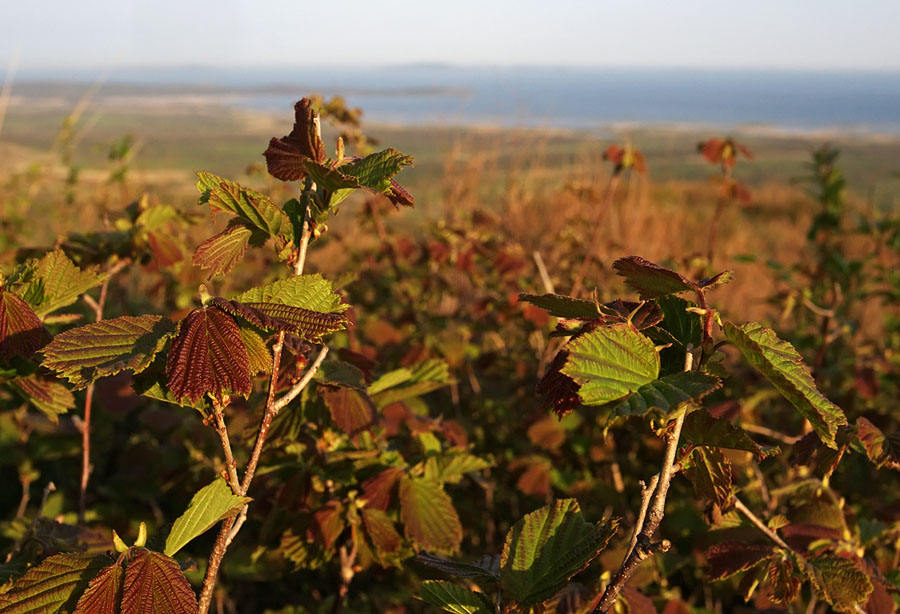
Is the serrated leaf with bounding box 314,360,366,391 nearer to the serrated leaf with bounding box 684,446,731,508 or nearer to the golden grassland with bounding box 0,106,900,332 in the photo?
the golden grassland with bounding box 0,106,900,332

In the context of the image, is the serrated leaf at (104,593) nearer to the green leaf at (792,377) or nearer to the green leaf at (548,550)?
Result: the green leaf at (548,550)

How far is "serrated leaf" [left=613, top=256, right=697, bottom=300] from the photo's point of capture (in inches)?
31.7

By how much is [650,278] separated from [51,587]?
32.8 inches

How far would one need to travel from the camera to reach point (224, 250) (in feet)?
3.18

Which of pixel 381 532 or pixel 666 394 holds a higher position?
pixel 666 394

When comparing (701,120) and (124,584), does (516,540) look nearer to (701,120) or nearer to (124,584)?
(124,584)

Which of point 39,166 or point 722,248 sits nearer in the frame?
point 39,166

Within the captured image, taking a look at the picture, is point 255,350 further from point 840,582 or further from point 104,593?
point 840,582

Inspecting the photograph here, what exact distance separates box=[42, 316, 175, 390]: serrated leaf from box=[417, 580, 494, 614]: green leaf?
1.44 feet

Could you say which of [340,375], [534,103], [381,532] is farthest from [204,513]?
[534,103]

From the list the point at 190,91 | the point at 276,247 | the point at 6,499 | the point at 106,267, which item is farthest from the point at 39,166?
the point at 190,91

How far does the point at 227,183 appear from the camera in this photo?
3.01 ft

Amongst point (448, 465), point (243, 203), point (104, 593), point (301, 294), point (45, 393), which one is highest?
point (243, 203)

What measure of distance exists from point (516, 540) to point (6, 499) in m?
2.73
